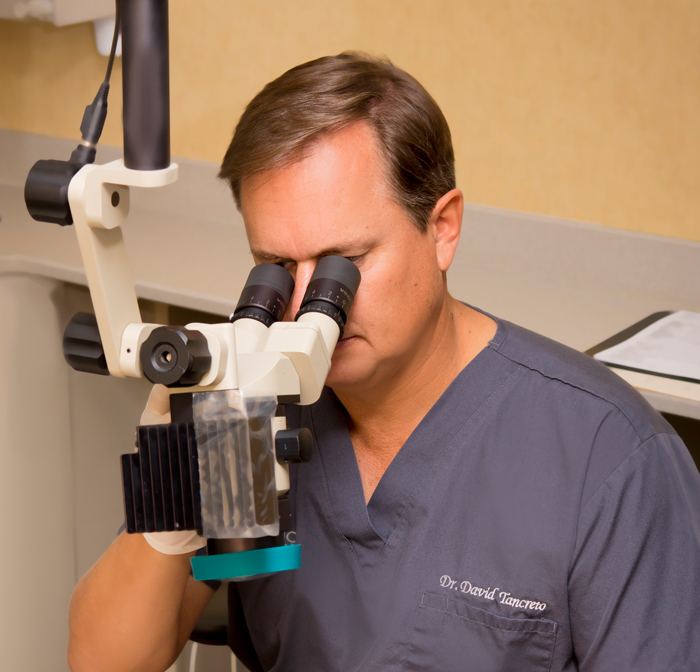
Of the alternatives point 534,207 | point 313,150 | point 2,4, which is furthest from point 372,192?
point 2,4

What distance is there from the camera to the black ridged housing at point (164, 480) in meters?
0.70

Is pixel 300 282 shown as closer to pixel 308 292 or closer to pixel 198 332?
pixel 308 292

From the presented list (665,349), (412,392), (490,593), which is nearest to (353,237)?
(412,392)

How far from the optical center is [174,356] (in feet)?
2.25

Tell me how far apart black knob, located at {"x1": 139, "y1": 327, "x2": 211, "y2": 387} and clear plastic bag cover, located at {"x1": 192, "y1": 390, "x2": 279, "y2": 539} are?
34 mm

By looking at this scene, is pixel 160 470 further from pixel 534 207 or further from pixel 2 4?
pixel 2 4

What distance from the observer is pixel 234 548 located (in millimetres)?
719

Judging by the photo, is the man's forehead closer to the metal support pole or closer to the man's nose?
the man's nose

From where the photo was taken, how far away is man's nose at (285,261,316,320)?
1.00 m

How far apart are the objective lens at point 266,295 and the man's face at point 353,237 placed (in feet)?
0.14

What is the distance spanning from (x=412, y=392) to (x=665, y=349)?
639 mm

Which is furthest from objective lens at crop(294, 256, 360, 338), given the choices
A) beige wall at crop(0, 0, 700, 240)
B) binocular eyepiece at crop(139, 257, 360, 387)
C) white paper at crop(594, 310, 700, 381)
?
beige wall at crop(0, 0, 700, 240)

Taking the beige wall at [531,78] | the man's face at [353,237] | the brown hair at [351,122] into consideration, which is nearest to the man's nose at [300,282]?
the man's face at [353,237]

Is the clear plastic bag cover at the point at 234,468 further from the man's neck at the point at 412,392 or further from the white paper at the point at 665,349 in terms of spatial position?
the white paper at the point at 665,349
